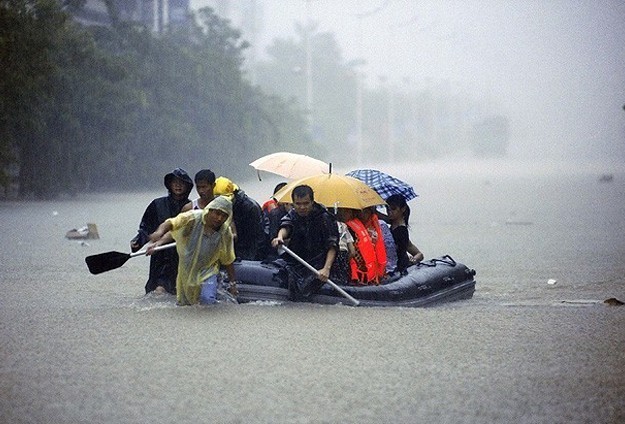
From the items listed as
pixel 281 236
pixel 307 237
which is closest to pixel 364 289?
pixel 307 237

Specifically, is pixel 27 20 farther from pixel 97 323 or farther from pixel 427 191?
pixel 97 323

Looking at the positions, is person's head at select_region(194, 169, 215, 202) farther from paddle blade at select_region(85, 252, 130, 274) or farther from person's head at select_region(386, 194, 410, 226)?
person's head at select_region(386, 194, 410, 226)

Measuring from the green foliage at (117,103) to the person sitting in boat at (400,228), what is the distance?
675 inches

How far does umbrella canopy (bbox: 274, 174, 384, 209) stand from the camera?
1019cm

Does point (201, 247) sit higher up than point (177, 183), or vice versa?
point (177, 183)

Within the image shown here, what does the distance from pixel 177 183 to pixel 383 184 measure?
82.2 inches

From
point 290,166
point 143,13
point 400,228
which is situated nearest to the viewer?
point 400,228

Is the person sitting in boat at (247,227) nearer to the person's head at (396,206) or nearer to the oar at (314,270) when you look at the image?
the oar at (314,270)

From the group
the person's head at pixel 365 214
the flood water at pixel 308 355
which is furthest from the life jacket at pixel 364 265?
the flood water at pixel 308 355

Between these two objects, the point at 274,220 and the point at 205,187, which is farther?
the point at 274,220

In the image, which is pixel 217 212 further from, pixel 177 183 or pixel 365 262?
pixel 365 262

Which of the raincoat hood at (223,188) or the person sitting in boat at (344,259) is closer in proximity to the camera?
the person sitting in boat at (344,259)

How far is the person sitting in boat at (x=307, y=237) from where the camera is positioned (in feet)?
31.6

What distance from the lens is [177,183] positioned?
10383 mm
